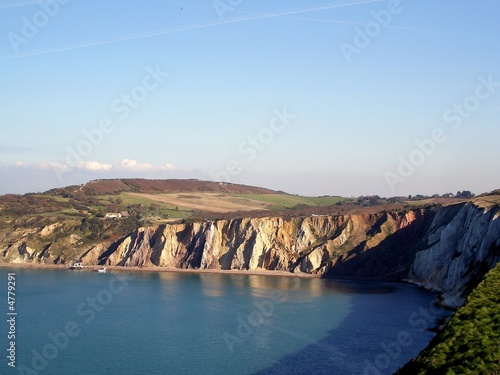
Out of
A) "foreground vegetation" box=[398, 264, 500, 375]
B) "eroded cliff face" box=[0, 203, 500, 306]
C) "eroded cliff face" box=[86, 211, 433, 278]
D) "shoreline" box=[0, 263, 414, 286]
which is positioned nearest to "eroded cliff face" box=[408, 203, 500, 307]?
"eroded cliff face" box=[0, 203, 500, 306]

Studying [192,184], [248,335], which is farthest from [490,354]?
[192,184]

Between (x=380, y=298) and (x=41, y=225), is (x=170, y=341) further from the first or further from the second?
(x=41, y=225)
